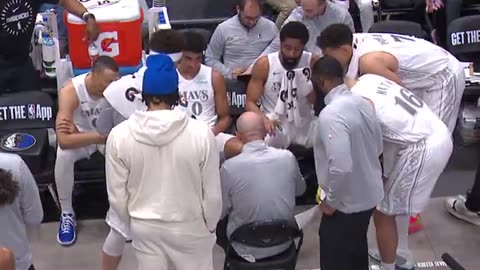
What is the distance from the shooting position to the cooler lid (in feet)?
19.4

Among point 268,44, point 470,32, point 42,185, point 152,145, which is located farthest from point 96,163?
point 470,32

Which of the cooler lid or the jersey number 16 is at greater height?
the cooler lid

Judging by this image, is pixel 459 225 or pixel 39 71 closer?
pixel 459 225

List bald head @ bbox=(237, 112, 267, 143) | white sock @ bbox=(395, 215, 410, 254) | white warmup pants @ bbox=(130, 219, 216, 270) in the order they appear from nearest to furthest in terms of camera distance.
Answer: white warmup pants @ bbox=(130, 219, 216, 270), bald head @ bbox=(237, 112, 267, 143), white sock @ bbox=(395, 215, 410, 254)

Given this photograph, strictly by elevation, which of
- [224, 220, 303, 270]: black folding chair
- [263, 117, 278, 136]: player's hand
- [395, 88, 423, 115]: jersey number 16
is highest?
[395, 88, 423, 115]: jersey number 16

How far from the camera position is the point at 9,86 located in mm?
6125

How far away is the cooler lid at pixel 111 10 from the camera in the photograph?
5926 mm

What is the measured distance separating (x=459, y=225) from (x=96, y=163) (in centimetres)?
233

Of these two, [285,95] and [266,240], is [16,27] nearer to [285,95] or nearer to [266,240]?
[285,95]

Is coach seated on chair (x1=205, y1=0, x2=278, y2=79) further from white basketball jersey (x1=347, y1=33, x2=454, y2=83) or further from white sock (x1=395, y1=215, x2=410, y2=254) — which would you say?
white sock (x1=395, y1=215, x2=410, y2=254)

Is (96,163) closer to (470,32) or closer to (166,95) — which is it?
(166,95)

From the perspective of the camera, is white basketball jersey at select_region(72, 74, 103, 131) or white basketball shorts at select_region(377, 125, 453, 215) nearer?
white basketball shorts at select_region(377, 125, 453, 215)

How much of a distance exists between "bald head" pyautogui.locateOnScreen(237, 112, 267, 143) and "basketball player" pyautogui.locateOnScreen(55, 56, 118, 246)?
1066mm

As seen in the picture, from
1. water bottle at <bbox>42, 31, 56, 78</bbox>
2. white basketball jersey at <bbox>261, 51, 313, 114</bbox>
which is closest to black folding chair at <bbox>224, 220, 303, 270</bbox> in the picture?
white basketball jersey at <bbox>261, 51, 313, 114</bbox>
